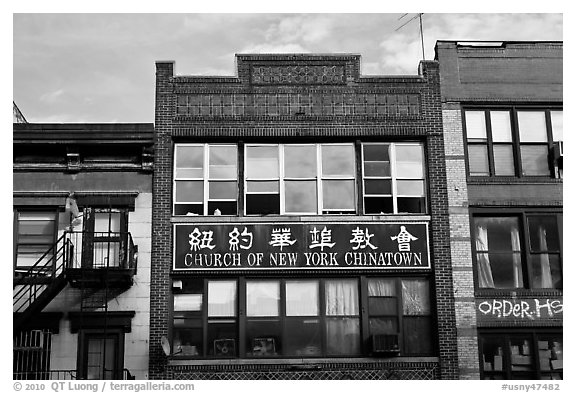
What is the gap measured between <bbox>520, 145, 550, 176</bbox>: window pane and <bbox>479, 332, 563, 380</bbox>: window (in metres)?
4.07

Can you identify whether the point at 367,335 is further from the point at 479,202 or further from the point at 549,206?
the point at 549,206

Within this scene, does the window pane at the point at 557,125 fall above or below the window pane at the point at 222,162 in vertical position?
above

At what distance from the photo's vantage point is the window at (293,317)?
750 inches

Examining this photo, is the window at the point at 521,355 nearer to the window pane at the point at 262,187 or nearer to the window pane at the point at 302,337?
the window pane at the point at 302,337

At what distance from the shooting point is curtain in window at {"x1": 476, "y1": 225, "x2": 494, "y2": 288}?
64.6ft

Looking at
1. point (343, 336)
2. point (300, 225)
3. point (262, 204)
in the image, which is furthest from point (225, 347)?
point (262, 204)

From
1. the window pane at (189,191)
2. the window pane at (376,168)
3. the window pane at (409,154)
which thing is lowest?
the window pane at (189,191)

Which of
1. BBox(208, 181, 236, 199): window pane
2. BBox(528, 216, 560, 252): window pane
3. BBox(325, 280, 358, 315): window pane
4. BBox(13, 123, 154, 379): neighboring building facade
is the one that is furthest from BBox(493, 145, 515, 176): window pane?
BBox(13, 123, 154, 379): neighboring building facade

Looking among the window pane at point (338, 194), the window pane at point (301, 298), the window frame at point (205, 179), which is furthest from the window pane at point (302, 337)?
the window frame at point (205, 179)

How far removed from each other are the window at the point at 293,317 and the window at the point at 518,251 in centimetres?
180

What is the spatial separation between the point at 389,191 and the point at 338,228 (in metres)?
1.66

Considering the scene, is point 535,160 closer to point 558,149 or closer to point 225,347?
point 558,149

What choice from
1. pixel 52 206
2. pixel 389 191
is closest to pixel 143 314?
pixel 52 206

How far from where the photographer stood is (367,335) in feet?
62.6
